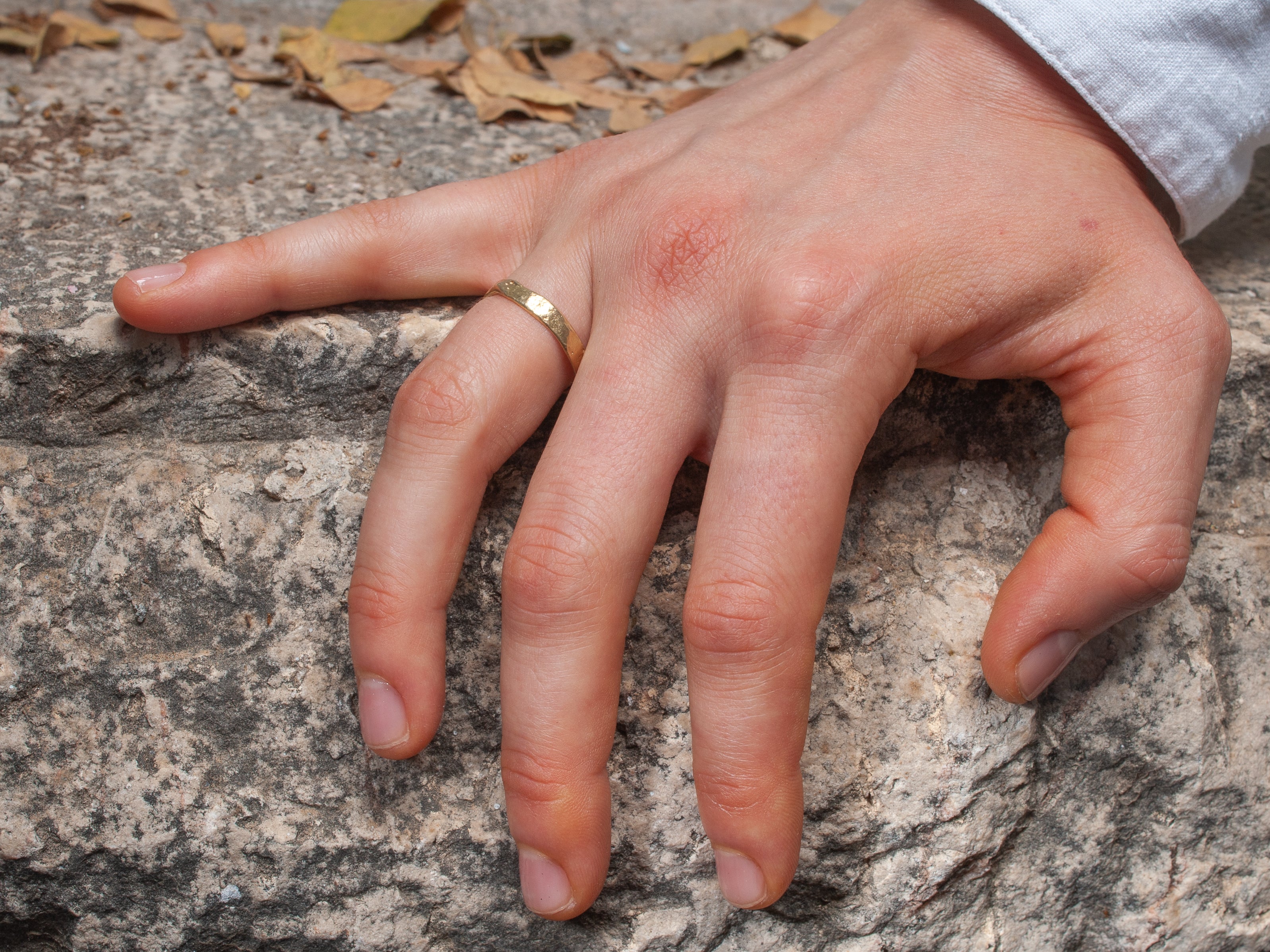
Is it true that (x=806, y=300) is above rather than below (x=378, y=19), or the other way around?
above

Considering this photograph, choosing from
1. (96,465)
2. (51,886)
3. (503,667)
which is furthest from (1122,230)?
(51,886)

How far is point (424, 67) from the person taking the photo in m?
1.51

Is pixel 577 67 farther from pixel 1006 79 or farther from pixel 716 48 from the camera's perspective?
pixel 1006 79

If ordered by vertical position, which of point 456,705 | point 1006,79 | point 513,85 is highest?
point 1006,79

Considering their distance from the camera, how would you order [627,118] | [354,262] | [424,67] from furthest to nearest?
1. [424,67]
2. [627,118]
3. [354,262]

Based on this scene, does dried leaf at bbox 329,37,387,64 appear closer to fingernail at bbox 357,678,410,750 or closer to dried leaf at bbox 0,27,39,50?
dried leaf at bbox 0,27,39,50

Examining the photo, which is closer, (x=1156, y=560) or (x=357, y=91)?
(x=1156, y=560)

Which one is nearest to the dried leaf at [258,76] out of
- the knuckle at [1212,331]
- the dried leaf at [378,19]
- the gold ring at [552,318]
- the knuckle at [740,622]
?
the dried leaf at [378,19]

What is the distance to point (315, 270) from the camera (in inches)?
38.6

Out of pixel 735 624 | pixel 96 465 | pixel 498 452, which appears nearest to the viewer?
pixel 735 624

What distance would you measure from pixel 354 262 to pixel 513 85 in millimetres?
587

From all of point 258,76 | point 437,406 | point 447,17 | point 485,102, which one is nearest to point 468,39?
point 447,17

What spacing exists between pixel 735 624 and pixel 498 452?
0.89ft

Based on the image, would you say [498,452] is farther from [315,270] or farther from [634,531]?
[315,270]
